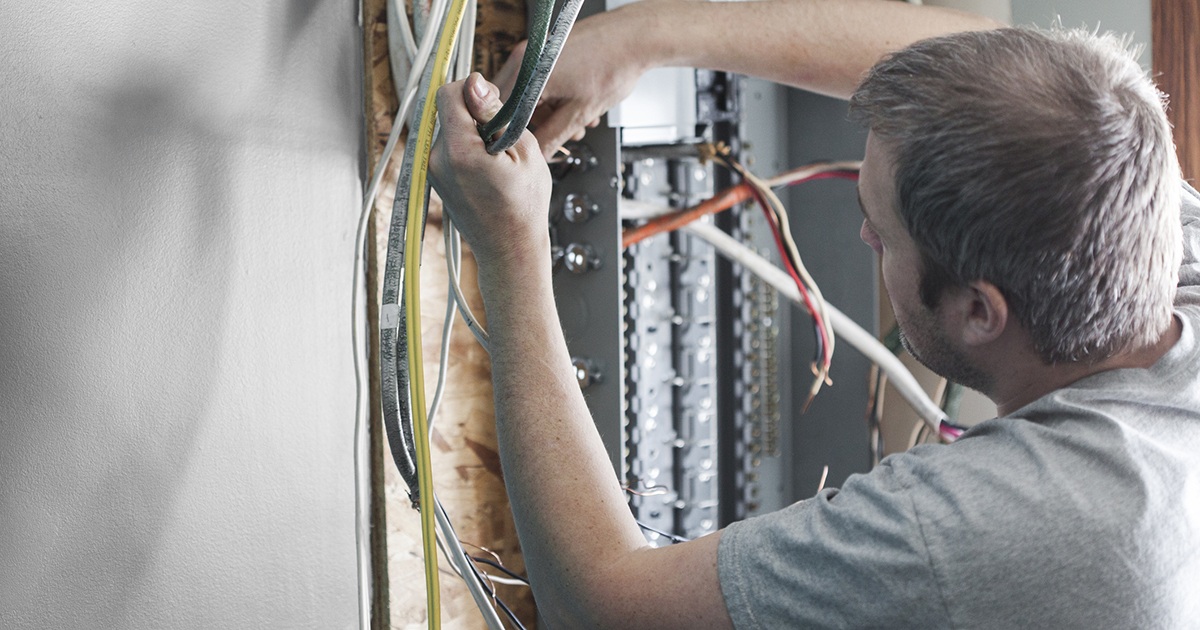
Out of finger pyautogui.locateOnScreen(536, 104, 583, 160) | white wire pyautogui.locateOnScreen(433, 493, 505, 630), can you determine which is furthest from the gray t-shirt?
finger pyautogui.locateOnScreen(536, 104, 583, 160)

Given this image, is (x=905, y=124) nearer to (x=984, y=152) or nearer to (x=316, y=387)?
(x=984, y=152)

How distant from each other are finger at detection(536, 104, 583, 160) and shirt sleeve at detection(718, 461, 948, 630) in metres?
0.43

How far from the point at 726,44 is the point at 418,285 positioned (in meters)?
0.43

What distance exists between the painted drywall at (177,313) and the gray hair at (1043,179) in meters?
0.57

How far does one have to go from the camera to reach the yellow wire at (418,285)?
672 millimetres

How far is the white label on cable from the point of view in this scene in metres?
0.69

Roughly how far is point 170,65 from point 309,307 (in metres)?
0.26

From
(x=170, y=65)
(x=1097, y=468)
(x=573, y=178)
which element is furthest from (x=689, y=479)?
(x=170, y=65)

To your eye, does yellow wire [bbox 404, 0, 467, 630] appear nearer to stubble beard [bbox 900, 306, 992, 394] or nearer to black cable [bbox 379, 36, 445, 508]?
black cable [bbox 379, 36, 445, 508]

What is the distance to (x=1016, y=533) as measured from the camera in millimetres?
518

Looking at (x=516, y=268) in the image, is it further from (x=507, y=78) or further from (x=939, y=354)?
(x=939, y=354)

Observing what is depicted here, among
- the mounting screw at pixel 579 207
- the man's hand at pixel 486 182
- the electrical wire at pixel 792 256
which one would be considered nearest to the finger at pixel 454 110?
the man's hand at pixel 486 182

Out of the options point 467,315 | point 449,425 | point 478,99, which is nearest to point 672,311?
point 449,425

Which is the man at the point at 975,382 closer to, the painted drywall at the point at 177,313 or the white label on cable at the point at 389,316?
the white label on cable at the point at 389,316
